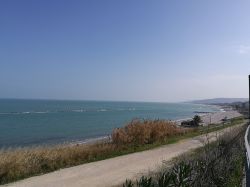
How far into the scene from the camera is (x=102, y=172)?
15.4 metres

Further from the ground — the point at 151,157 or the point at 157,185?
the point at 157,185

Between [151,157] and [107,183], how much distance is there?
261 inches

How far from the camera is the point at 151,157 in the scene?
65.1 feet

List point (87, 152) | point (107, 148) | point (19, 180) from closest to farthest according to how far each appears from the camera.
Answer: point (19, 180), point (87, 152), point (107, 148)

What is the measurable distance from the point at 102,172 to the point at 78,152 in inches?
157

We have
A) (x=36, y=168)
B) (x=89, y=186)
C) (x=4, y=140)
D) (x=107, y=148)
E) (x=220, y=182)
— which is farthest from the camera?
(x=4, y=140)

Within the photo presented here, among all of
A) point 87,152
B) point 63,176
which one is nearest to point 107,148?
point 87,152

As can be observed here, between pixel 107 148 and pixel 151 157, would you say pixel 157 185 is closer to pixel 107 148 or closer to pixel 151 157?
pixel 151 157

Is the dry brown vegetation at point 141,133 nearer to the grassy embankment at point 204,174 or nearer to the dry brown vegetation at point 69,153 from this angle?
the dry brown vegetation at point 69,153

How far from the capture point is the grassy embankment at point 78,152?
49.6ft

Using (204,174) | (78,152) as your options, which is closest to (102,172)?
(78,152)

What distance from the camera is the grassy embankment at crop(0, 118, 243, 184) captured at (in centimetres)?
1512

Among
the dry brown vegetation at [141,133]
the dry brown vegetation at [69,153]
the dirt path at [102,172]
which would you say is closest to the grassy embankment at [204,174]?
the dirt path at [102,172]

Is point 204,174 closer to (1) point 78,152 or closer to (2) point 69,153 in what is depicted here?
(2) point 69,153
